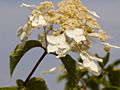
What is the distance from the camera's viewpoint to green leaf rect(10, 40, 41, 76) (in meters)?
1.49

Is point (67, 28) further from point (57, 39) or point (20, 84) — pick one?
point (20, 84)

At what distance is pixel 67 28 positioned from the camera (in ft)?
4.38

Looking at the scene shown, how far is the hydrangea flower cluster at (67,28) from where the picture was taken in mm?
1320

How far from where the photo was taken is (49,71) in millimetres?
1899

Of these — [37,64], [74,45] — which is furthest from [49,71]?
[74,45]

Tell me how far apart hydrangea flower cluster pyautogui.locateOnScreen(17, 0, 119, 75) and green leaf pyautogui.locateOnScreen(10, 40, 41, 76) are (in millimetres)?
64

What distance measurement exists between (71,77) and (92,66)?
0.46ft

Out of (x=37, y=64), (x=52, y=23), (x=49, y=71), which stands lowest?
(x=49, y=71)

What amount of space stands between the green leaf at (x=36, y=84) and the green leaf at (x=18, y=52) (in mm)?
145

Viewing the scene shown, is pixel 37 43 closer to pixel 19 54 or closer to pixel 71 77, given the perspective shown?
pixel 19 54

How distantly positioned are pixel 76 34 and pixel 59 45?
10 cm

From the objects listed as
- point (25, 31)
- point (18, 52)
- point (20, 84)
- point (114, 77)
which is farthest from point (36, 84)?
point (114, 77)

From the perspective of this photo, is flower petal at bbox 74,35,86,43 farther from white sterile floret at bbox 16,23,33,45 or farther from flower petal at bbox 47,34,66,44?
white sterile floret at bbox 16,23,33,45

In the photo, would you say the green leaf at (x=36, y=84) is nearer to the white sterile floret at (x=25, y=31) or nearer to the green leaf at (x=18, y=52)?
the green leaf at (x=18, y=52)
